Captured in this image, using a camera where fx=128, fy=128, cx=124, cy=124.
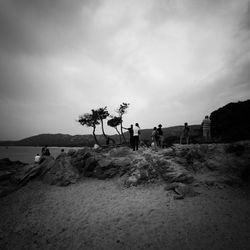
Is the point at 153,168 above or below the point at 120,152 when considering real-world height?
below

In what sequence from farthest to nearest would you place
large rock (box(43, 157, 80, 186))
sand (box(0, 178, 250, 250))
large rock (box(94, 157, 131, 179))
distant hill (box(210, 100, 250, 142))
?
distant hill (box(210, 100, 250, 142)), large rock (box(94, 157, 131, 179)), large rock (box(43, 157, 80, 186)), sand (box(0, 178, 250, 250))

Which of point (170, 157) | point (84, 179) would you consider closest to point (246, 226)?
point (170, 157)

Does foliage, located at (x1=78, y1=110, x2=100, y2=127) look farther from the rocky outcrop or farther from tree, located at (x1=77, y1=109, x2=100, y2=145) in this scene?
the rocky outcrop

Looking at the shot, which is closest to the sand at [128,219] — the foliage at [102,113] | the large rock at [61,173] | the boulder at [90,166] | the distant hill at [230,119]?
the large rock at [61,173]

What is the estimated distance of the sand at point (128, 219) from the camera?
5.17 m

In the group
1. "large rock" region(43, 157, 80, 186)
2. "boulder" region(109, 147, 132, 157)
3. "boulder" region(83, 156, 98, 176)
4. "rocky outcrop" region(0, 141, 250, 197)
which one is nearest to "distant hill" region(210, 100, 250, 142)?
"rocky outcrop" region(0, 141, 250, 197)

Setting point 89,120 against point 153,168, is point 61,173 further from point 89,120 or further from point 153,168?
point 89,120

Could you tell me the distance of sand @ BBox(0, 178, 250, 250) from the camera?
17.0 ft

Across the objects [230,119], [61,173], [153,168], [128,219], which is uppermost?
[230,119]

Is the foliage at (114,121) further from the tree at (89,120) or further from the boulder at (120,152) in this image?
the boulder at (120,152)

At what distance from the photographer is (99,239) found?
216 inches

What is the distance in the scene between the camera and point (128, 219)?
6.38m

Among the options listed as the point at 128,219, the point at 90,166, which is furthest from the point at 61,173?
the point at 128,219

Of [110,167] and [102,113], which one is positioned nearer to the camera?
[110,167]
